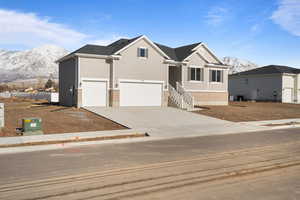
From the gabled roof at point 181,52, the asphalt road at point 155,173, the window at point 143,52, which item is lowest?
the asphalt road at point 155,173

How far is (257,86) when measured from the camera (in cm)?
4781

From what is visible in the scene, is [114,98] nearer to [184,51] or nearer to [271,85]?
[184,51]

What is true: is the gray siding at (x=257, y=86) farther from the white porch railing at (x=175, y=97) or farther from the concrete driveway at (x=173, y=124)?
the concrete driveway at (x=173, y=124)

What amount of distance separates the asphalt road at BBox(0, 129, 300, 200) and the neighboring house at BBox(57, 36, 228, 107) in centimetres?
1392

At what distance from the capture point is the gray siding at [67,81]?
2445 centimetres

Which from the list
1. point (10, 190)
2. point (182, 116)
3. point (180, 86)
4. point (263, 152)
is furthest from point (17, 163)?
point (180, 86)

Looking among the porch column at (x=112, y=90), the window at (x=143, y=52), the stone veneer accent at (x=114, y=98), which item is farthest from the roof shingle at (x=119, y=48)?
the stone veneer accent at (x=114, y=98)

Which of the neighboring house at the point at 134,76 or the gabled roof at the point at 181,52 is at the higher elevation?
the gabled roof at the point at 181,52

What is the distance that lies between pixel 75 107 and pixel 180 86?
1127 cm

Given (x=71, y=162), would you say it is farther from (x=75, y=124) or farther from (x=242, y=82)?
(x=242, y=82)

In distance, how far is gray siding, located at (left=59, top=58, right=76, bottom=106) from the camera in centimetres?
2445

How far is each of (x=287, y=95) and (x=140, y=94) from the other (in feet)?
101

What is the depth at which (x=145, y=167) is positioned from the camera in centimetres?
751

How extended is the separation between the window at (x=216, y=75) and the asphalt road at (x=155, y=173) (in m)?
20.9
